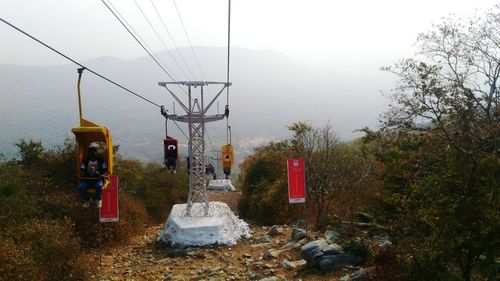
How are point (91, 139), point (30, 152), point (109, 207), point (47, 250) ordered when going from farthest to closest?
point (30, 152) < point (109, 207) < point (47, 250) < point (91, 139)

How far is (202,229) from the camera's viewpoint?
15.6 m

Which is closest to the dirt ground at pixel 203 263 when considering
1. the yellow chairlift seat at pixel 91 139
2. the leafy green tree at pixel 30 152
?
the yellow chairlift seat at pixel 91 139

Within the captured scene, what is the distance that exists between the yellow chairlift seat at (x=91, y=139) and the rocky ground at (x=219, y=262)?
11.8 feet

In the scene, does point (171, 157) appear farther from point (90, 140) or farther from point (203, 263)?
point (90, 140)

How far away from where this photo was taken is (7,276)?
9383 millimetres

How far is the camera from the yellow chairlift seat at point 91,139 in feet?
32.2

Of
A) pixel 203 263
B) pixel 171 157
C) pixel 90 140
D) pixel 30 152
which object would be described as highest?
pixel 30 152

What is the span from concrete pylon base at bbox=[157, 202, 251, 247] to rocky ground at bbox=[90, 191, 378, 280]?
1.28 ft

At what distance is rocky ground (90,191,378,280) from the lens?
1159 cm

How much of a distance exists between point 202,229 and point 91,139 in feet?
20.6

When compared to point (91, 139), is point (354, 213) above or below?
below

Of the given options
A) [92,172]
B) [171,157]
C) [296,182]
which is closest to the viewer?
[92,172]

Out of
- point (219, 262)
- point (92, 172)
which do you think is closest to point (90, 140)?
point (92, 172)

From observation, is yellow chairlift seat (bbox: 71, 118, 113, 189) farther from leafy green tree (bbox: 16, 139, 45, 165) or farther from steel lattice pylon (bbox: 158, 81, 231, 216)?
leafy green tree (bbox: 16, 139, 45, 165)
